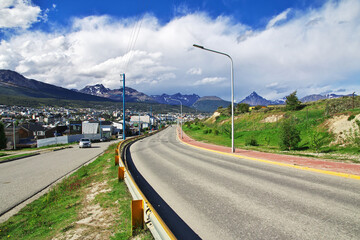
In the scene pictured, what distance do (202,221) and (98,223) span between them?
99.3 inches

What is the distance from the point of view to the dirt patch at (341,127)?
21252 millimetres

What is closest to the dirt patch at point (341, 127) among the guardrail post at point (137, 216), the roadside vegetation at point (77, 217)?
the roadside vegetation at point (77, 217)

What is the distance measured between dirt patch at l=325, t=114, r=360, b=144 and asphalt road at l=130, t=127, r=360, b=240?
17.0 meters

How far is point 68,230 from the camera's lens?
4773 millimetres

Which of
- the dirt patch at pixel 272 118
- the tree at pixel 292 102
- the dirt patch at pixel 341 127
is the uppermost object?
the tree at pixel 292 102

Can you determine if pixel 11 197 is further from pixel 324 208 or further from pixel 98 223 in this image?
pixel 324 208

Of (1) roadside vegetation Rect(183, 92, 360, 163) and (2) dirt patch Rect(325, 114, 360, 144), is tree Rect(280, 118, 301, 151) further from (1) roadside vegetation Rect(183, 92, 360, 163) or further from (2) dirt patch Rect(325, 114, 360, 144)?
(2) dirt patch Rect(325, 114, 360, 144)

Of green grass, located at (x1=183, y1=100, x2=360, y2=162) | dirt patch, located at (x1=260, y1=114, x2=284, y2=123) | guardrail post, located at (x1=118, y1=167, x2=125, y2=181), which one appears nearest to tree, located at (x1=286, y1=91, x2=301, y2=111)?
green grass, located at (x1=183, y1=100, x2=360, y2=162)

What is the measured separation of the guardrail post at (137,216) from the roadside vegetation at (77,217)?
15 centimetres

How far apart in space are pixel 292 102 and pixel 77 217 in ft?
165

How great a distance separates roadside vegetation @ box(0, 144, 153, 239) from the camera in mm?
4508

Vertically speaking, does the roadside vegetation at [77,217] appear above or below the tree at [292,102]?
below

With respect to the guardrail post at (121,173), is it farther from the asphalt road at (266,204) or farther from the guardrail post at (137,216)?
the guardrail post at (137,216)

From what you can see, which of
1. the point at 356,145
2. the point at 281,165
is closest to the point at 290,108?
the point at 356,145
